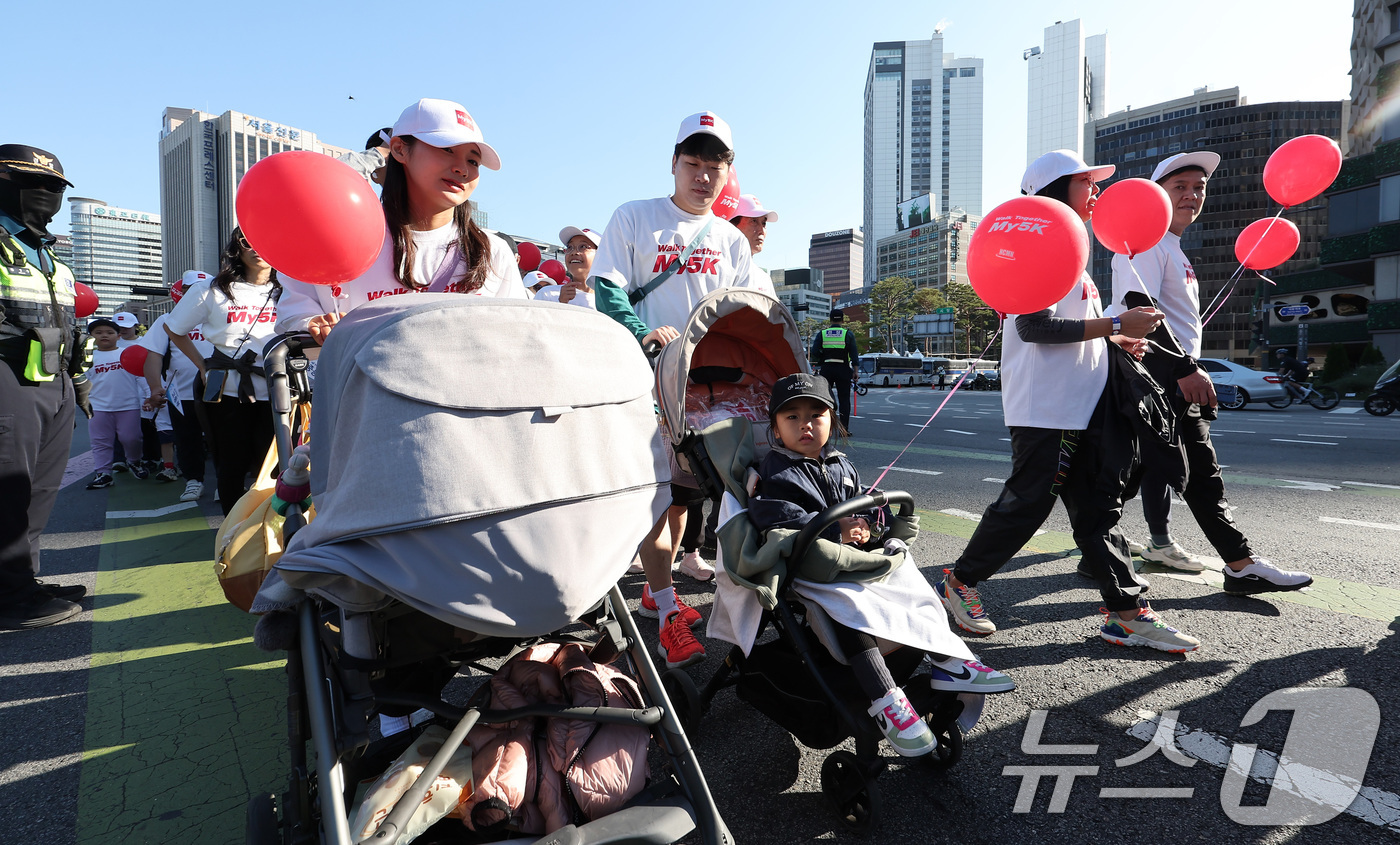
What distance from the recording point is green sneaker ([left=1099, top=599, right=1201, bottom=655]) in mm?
2934

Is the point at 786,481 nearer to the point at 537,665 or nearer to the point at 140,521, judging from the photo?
the point at 537,665

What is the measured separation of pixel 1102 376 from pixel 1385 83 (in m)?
45.9

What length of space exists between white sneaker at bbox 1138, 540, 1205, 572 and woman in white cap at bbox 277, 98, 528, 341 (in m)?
3.78

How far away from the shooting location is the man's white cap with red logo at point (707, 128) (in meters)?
3.31

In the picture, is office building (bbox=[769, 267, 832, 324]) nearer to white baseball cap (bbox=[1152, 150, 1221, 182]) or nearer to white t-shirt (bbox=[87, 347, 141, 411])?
white t-shirt (bbox=[87, 347, 141, 411])

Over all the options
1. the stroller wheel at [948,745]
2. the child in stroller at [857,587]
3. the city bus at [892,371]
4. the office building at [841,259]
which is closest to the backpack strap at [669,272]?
the child in stroller at [857,587]

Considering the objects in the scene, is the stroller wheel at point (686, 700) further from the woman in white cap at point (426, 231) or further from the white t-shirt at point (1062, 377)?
the white t-shirt at point (1062, 377)

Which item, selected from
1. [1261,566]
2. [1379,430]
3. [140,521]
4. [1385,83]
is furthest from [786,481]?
[1385,83]

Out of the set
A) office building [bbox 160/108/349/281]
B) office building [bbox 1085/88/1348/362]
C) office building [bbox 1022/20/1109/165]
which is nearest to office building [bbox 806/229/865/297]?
office building [bbox 1022/20/1109/165]

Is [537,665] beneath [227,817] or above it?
above

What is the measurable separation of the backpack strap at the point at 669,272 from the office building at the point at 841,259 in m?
175

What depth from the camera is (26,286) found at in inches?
141

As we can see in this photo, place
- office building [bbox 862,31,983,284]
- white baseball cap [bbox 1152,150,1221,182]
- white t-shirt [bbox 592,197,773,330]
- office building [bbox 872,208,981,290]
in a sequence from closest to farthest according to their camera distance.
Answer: white t-shirt [bbox 592,197,773,330]
white baseball cap [bbox 1152,150,1221,182]
office building [bbox 872,208,981,290]
office building [bbox 862,31,983,284]

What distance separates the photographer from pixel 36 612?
366 centimetres
